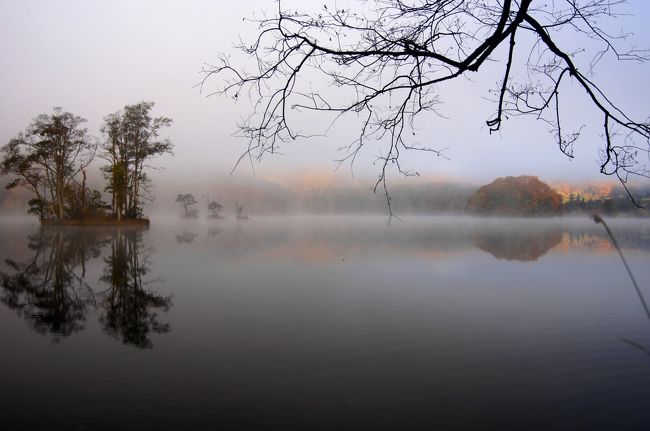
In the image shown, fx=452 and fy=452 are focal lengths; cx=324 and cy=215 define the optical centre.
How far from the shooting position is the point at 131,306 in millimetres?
5555

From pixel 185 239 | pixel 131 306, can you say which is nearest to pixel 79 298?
pixel 131 306

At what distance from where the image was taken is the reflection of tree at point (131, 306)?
14.5 ft

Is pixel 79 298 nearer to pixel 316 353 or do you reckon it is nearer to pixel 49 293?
pixel 49 293

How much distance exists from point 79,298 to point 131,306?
3.17 feet

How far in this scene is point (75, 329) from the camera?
4461mm

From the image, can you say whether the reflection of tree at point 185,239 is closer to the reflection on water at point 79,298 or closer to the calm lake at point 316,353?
the reflection on water at point 79,298

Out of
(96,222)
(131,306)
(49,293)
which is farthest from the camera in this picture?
(96,222)

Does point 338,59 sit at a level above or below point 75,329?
above

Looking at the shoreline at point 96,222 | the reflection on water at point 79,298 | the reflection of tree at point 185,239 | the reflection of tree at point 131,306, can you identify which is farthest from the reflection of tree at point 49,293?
the shoreline at point 96,222

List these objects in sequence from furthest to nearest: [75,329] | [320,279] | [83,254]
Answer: [83,254]
[320,279]
[75,329]

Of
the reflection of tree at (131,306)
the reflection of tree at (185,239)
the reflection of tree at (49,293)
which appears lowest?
the reflection of tree at (185,239)


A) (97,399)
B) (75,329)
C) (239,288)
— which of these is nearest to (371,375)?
(97,399)

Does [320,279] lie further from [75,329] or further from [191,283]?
[75,329]

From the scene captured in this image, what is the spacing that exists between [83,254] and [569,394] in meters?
11.4
